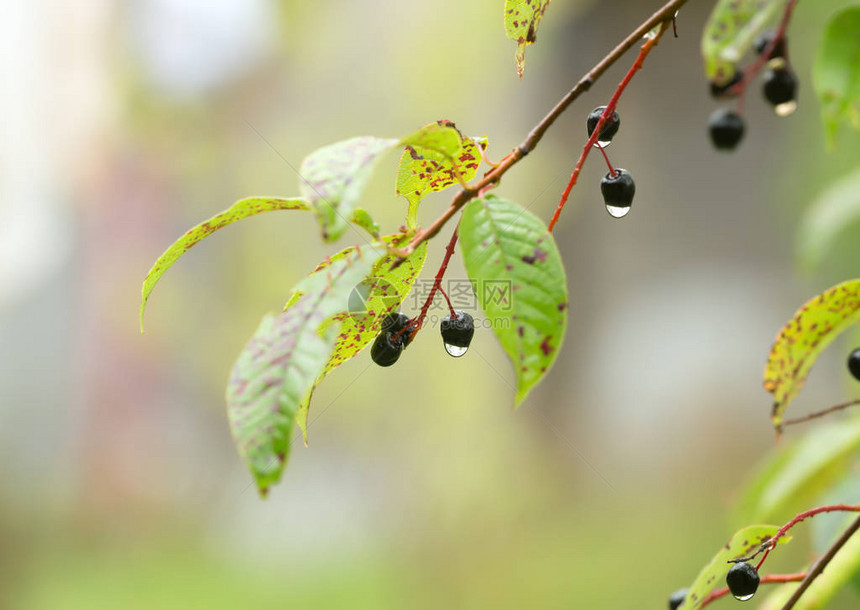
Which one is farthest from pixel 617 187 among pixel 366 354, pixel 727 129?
pixel 366 354

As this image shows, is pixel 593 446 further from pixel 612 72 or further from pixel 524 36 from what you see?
pixel 524 36

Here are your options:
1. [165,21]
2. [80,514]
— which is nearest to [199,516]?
[80,514]

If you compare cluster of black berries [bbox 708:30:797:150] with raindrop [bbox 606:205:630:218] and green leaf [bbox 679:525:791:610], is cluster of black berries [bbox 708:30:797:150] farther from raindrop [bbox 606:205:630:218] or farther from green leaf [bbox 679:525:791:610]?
green leaf [bbox 679:525:791:610]

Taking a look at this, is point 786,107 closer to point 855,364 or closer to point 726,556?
point 855,364

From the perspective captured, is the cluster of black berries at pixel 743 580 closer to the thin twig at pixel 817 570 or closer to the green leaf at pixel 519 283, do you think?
the thin twig at pixel 817 570

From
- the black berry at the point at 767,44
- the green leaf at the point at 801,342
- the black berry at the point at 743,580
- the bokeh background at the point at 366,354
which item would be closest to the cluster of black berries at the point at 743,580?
the black berry at the point at 743,580
